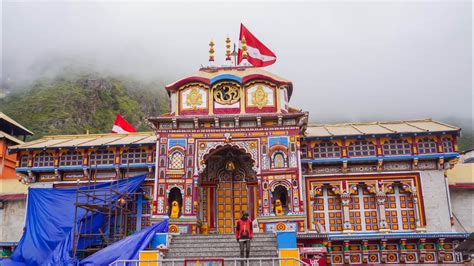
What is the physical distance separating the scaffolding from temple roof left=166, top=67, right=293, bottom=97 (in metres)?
6.00

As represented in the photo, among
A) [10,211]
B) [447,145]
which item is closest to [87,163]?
[10,211]

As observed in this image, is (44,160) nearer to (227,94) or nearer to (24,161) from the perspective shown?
(24,161)

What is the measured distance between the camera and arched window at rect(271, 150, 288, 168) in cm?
2233

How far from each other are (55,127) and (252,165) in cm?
4789

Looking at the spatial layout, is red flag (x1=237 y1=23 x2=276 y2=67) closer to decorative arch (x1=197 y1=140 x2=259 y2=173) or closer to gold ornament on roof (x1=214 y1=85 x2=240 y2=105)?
gold ornament on roof (x1=214 y1=85 x2=240 y2=105)

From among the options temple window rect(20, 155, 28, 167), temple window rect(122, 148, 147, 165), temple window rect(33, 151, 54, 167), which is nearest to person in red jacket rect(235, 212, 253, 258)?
temple window rect(122, 148, 147, 165)

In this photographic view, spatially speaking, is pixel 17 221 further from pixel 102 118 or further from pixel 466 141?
pixel 466 141

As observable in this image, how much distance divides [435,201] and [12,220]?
2376cm

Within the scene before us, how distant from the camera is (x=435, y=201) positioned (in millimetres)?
23266

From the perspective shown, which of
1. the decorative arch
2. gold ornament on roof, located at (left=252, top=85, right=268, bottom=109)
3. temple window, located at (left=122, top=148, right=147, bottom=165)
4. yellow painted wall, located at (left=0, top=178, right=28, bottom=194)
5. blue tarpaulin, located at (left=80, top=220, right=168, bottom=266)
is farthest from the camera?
yellow painted wall, located at (left=0, top=178, right=28, bottom=194)

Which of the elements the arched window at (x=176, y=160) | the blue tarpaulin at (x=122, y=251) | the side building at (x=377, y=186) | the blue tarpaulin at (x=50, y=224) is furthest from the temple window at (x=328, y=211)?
the blue tarpaulin at (x=122, y=251)

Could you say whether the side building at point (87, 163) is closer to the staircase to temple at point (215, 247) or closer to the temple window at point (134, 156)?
the temple window at point (134, 156)

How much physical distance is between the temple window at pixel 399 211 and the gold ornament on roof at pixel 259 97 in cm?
848

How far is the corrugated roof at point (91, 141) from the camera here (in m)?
25.3
